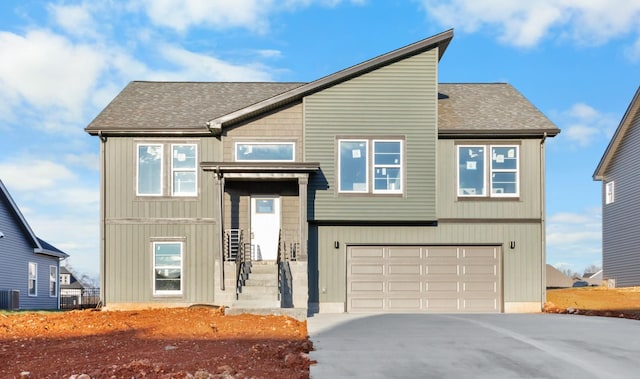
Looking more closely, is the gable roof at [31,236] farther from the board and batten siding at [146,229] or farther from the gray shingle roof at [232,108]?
the board and batten siding at [146,229]

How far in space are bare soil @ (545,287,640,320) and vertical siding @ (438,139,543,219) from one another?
2644 millimetres

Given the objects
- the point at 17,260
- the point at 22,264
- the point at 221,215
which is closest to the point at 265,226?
the point at 221,215

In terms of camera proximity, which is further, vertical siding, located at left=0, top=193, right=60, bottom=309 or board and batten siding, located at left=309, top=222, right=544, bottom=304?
vertical siding, located at left=0, top=193, right=60, bottom=309

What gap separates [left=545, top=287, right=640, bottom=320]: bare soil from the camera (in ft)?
56.2

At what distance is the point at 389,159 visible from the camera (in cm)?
1792

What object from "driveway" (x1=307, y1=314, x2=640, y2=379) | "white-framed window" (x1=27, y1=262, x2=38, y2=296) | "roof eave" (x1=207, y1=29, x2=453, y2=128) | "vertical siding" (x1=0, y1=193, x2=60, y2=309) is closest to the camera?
"driveway" (x1=307, y1=314, x2=640, y2=379)

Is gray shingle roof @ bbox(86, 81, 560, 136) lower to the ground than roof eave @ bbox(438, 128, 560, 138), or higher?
higher

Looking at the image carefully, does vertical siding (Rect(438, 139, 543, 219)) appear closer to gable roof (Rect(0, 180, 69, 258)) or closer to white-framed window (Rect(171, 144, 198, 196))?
white-framed window (Rect(171, 144, 198, 196))

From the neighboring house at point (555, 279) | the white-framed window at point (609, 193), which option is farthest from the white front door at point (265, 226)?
the neighboring house at point (555, 279)

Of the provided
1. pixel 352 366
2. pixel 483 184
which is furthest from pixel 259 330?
pixel 483 184

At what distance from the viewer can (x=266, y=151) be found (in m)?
18.0

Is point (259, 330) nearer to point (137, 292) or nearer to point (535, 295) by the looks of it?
point (137, 292)

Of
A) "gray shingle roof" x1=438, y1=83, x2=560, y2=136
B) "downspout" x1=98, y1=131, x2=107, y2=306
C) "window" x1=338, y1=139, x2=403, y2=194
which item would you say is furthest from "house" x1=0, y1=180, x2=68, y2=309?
"gray shingle roof" x1=438, y1=83, x2=560, y2=136

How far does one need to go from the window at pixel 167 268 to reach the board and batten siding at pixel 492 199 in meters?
7.37
